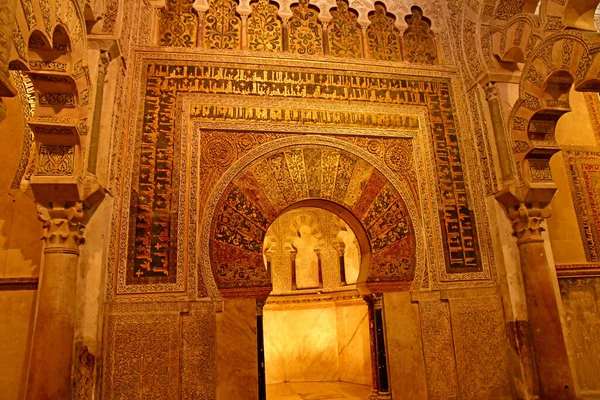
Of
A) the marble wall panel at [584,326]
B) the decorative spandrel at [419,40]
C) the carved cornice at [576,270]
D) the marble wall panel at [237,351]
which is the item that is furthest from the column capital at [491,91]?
the marble wall panel at [237,351]

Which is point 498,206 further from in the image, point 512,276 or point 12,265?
point 12,265

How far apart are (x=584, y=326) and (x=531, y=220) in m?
1.45

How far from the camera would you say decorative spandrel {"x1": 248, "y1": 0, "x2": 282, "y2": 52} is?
518 cm

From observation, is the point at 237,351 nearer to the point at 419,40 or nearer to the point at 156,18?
the point at 156,18

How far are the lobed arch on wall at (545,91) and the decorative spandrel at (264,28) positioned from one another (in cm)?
272

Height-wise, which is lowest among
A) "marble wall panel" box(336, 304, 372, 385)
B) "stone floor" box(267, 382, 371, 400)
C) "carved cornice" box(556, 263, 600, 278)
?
"stone floor" box(267, 382, 371, 400)

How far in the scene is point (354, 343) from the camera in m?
6.52

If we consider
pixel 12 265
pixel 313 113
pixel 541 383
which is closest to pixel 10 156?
pixel 12 265

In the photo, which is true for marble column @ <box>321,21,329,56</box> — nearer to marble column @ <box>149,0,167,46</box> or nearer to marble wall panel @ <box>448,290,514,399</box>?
marble column @ <box>149,0,167,46</box>

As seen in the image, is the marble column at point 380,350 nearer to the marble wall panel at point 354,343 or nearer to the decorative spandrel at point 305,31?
the marble wall panel at point 354,343

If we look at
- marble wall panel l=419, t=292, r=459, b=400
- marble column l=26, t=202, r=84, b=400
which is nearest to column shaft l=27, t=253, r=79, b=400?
marble column l=26, t=202, r=84, b=400

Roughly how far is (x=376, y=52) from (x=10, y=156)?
4.16 meters

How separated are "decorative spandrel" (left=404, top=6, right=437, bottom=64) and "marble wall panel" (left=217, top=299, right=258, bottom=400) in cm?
358

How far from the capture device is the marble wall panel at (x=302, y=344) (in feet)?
22.3
